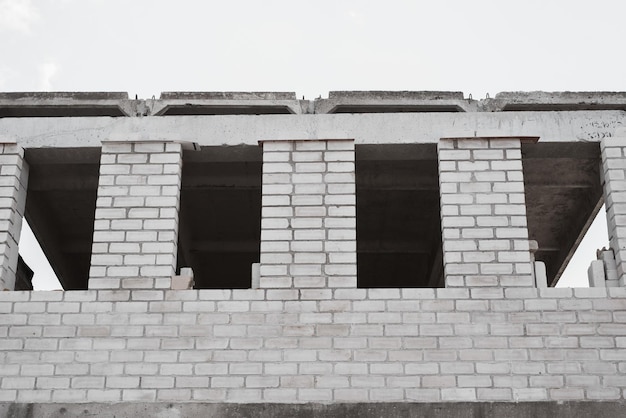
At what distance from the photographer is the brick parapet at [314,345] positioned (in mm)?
8945

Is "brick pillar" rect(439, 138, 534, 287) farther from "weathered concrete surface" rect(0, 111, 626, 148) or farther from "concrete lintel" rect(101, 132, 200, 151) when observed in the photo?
"concrete lintel" rect(101, 132, 200, 151)

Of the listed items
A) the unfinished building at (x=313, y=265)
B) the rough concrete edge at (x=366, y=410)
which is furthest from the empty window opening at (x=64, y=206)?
the rough concrete edge at (x=366, y=410)

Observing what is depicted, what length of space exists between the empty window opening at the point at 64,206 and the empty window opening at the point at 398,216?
311 cm

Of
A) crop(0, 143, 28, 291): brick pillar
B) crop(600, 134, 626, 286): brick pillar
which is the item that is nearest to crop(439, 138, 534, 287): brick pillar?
crop(600, 134, 626, 286): brick pillar

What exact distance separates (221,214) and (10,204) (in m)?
3.37

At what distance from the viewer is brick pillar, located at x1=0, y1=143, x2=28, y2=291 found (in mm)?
9822

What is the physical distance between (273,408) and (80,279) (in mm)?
6219

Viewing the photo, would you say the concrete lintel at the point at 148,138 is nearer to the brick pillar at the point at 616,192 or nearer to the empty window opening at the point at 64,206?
the empty window opening at the point at 64,206

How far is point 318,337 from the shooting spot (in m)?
9.20

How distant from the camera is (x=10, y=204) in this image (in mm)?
10008

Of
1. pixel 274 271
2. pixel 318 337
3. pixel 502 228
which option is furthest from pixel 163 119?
pixel 502 228

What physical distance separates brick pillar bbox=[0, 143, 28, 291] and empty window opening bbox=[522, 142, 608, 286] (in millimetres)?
5244

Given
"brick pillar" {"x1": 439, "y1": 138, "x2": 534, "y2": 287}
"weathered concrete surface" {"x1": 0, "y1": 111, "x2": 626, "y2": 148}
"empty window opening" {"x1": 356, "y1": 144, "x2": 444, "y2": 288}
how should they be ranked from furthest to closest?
"empty window opening" {"x1": 356, "y1": 144, "x2": 444, "y2": 288}
"weathered concrete surface" {"x1": 0, "y1": 111, "x2": 626, "y2": 148}
"brick pillar" {"x1": 439, "y1": 138, "x2": 534, "y2": 287}

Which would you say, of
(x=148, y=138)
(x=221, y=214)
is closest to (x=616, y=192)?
(x=148, y=138)
